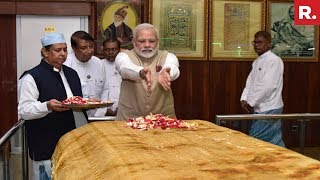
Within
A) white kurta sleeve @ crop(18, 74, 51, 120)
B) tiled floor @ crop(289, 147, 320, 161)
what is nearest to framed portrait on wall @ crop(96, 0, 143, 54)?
tiled floor @ crop(289, 147, 320, 161)

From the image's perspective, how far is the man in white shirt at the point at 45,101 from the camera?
10.9ft

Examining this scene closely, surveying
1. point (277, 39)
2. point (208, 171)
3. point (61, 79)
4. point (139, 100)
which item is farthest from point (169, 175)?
point (277, 39)

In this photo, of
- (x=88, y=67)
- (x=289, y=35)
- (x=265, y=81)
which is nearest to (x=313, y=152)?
(x=289, y=35)

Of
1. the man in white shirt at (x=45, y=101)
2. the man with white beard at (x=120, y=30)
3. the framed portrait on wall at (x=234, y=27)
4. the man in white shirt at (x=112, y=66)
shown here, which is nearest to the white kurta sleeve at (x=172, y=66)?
the man in white shirt at (x=45, y=101)

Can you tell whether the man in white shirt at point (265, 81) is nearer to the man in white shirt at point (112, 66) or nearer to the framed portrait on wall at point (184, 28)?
the man in white shirt at point (112, 66)

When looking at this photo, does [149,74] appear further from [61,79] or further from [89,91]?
[89,91]

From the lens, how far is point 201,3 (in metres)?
6.95

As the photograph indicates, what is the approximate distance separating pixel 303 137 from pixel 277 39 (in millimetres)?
3088

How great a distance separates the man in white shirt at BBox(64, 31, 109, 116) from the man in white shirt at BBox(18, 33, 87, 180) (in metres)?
1.03

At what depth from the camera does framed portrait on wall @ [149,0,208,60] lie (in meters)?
6.88

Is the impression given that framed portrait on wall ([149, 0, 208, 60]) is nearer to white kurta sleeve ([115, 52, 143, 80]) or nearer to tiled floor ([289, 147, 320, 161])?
tiled floor ([289, 147, 320, 161])

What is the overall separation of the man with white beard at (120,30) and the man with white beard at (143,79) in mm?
3211

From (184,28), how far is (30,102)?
4001mm

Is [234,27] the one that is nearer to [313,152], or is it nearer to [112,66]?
[313,152]
